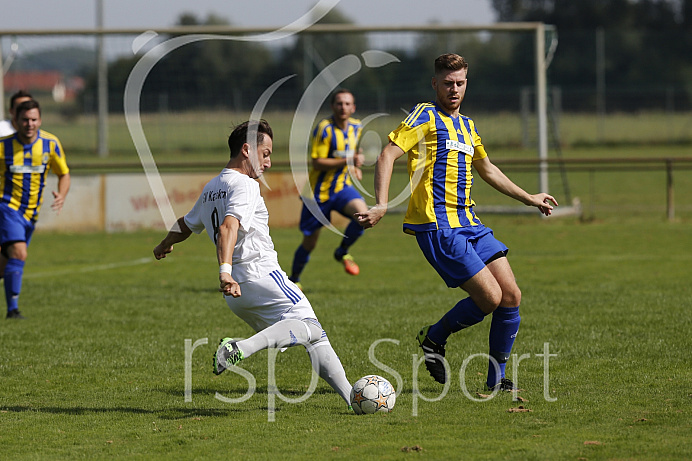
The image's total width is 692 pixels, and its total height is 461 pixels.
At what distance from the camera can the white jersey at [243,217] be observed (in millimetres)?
4934

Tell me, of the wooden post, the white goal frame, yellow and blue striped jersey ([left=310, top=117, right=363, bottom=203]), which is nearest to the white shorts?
yellow and blue striped jersey ([left=310, top=117, right=363, bottom=203])

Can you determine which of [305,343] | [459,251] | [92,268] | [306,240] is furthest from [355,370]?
[92,268]

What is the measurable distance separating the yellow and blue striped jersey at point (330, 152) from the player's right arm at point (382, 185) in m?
5.16

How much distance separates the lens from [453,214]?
18.6ft

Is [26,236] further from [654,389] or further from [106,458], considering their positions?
[654,389]

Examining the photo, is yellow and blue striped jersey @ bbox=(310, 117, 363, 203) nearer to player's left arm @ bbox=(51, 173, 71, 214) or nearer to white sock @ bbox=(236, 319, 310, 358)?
player's left arm @ bbox=(51, 173, 71, 214)

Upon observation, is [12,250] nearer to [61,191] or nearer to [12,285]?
[12,285]

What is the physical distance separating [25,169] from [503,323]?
19.0ft

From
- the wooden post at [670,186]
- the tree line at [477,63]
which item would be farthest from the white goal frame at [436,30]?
the wooden post at [670,186]

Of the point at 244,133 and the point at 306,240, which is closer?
the point at 244,133

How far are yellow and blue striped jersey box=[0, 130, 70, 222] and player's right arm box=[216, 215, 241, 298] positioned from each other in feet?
16.4

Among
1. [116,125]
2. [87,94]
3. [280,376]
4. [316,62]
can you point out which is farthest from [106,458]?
[87,94]

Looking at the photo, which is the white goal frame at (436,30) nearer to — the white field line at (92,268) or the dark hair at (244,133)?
the white field line at (92,268)

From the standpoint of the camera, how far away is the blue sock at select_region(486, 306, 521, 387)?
226 inches
